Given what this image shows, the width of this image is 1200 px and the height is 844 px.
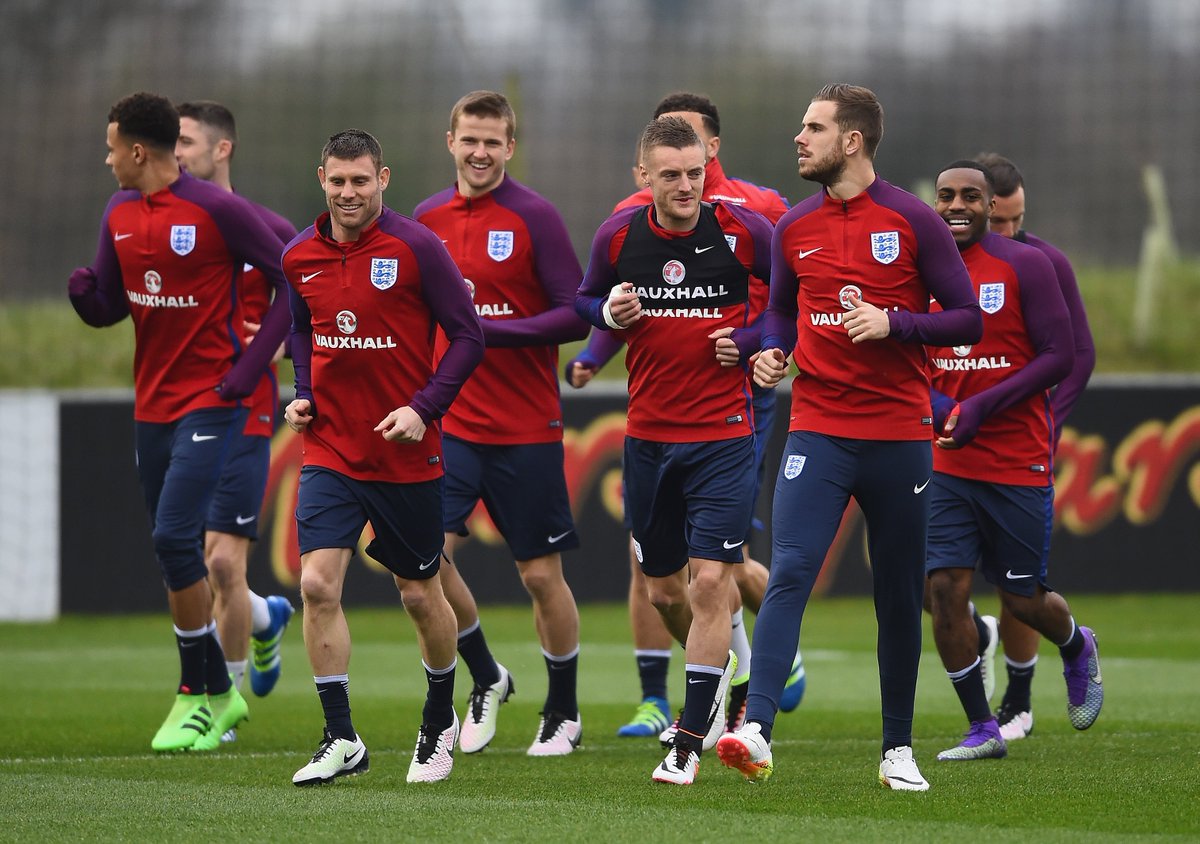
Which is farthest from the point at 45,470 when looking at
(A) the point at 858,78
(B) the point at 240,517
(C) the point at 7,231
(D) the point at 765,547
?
(A) the point at 858,78

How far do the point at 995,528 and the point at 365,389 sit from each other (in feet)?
8.93

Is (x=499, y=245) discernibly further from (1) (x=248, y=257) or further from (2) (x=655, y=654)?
(2) (x=655, y=654)

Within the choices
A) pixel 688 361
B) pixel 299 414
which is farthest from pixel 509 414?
pixel 299 414

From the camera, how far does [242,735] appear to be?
8.48 metres

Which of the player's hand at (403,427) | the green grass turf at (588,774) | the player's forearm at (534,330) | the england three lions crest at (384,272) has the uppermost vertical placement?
the england three lions crest at (384,272)

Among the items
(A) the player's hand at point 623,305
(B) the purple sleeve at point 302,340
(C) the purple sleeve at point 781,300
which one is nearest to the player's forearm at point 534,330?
(A) the player's hand at point 623,305

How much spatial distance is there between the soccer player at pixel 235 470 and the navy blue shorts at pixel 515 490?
1258 mm

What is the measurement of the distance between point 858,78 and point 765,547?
20.6 feet

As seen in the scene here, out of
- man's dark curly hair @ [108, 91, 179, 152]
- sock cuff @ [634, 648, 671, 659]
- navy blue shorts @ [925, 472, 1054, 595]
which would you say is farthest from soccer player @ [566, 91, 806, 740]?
man's dark curly hair @ [108, 91, 179, 152]

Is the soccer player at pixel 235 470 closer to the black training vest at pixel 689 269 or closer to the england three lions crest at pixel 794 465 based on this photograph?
the black training vest at pixel 689 269

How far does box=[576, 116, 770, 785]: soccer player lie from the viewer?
271 inches

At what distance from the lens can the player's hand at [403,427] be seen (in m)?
6.38

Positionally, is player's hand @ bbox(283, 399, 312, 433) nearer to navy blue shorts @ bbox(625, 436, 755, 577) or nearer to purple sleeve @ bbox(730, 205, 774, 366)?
navy blue shorts @ bbox(625, 436, 755, 577)

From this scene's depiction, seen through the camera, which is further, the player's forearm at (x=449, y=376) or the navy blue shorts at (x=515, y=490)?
the navy blue shorts at (x=515, y=490)
